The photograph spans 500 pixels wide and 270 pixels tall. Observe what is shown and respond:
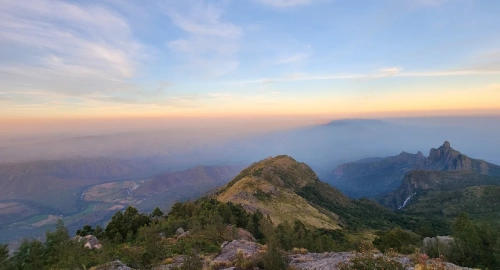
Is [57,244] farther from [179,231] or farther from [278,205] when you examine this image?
[278,205]

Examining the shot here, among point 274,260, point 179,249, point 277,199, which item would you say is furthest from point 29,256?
point 277,199

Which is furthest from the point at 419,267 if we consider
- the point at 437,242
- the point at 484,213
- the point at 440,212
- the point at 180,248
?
the point at 440,212

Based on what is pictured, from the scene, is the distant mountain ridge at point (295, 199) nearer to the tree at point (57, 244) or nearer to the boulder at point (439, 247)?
the boulder at point (439, 247)

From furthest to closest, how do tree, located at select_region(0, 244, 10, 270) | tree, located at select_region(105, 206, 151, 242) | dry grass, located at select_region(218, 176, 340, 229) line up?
dry grass, located at select_region(218, 176, 340, 229) → tree, located at select_region(105, 206, 151, 242) → tree, located at select_region(0, 244, 10, 270)

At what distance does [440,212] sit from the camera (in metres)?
152

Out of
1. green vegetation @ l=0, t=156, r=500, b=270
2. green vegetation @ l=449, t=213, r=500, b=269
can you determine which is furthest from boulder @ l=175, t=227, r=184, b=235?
green vegetation @ l=449, t=213, r=500, b=269

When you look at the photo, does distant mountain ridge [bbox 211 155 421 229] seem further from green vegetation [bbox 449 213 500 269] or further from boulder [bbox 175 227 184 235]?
green vegetation [bbox 449 213 500 269]

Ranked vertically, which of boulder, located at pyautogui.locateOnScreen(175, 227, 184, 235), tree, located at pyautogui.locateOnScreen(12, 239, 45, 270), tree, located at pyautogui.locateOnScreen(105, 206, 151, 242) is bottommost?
tree, located at pyautogui.locateOnScreen(105, 206, 151, 242)

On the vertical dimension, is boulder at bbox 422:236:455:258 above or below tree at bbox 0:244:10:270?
above

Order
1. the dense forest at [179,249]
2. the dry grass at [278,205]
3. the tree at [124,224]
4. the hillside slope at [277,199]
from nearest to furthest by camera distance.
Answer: the dense forest at [179,249], the tree at [124,224], the dry grass at [278,205], the hillside slope at [277,199]

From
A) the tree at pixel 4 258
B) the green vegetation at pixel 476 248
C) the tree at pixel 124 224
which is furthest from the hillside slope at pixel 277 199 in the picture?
the tree at pixel 4 258

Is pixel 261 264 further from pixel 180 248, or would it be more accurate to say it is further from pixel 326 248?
pixel 326 248

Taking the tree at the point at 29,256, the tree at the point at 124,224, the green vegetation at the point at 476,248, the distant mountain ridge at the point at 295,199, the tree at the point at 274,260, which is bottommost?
the distant mountain ridge at the point at 295,199

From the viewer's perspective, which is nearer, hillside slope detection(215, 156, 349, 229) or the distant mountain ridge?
hillside slope detection(215, 156, 349, 229)
